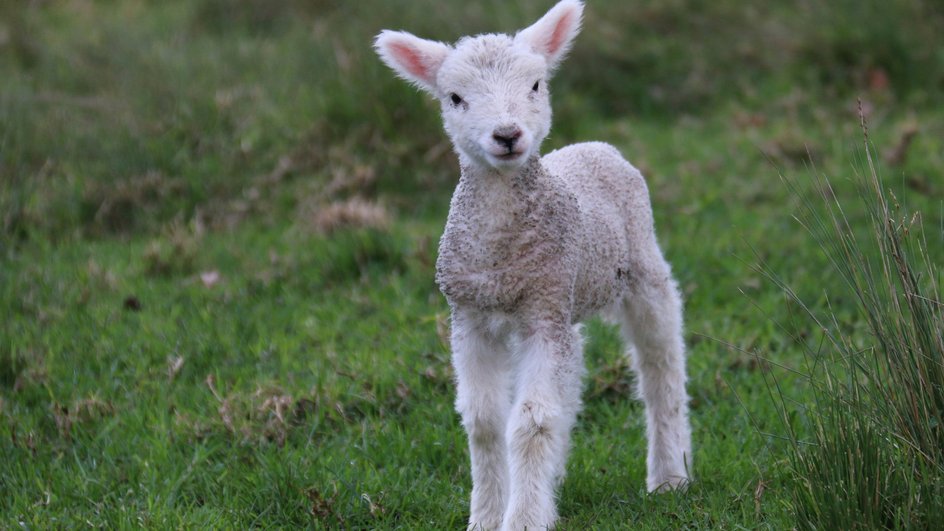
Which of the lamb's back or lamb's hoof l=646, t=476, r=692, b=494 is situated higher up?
the lamb's back

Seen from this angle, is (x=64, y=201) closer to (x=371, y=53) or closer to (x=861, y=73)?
(x=371, y=53)

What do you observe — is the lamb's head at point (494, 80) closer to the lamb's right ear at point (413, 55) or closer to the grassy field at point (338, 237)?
the lamb's right ear at point (413, 55)

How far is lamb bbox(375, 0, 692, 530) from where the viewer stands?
3.96m

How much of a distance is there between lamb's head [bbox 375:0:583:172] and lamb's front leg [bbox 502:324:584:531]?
63cm

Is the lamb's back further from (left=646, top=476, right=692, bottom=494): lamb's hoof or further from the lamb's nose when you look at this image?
(left=646, top=476, right=692, bottom=494): lamb's hoof

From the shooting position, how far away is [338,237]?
7418 mm

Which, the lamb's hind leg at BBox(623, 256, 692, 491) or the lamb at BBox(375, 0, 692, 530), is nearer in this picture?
the lamb at BBox(375, 0, 692, 530)

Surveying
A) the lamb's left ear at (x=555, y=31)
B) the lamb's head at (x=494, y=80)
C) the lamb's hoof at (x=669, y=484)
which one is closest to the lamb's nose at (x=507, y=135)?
the lamb's head at (x=494, y=80)

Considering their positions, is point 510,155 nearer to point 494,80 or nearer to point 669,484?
point 494,80

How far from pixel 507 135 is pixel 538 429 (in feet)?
3.18

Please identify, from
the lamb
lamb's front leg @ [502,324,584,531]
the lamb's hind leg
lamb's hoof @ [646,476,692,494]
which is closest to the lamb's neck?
the lamb

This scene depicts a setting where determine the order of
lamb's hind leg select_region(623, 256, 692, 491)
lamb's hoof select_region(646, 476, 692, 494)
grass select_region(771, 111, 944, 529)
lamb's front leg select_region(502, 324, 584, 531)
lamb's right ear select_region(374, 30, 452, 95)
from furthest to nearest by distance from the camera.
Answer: lamb's hind leg select_region(623, 256, 692, 491) → lamb's hoof select_region(646, 476, 692, 494) → lamb's right ear select_region(374, 30, 452, 95) → lamb's front leg select_region(502, 324, 584, 531) → grass select_region(771, 111, 944, 529)

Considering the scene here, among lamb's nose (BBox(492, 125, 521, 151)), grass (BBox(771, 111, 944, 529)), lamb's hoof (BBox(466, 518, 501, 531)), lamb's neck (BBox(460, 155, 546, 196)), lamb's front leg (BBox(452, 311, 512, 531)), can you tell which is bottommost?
lamb's hoof (BBox(466, 518, 501, 531))

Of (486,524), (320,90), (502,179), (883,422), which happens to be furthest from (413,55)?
(320,90)
